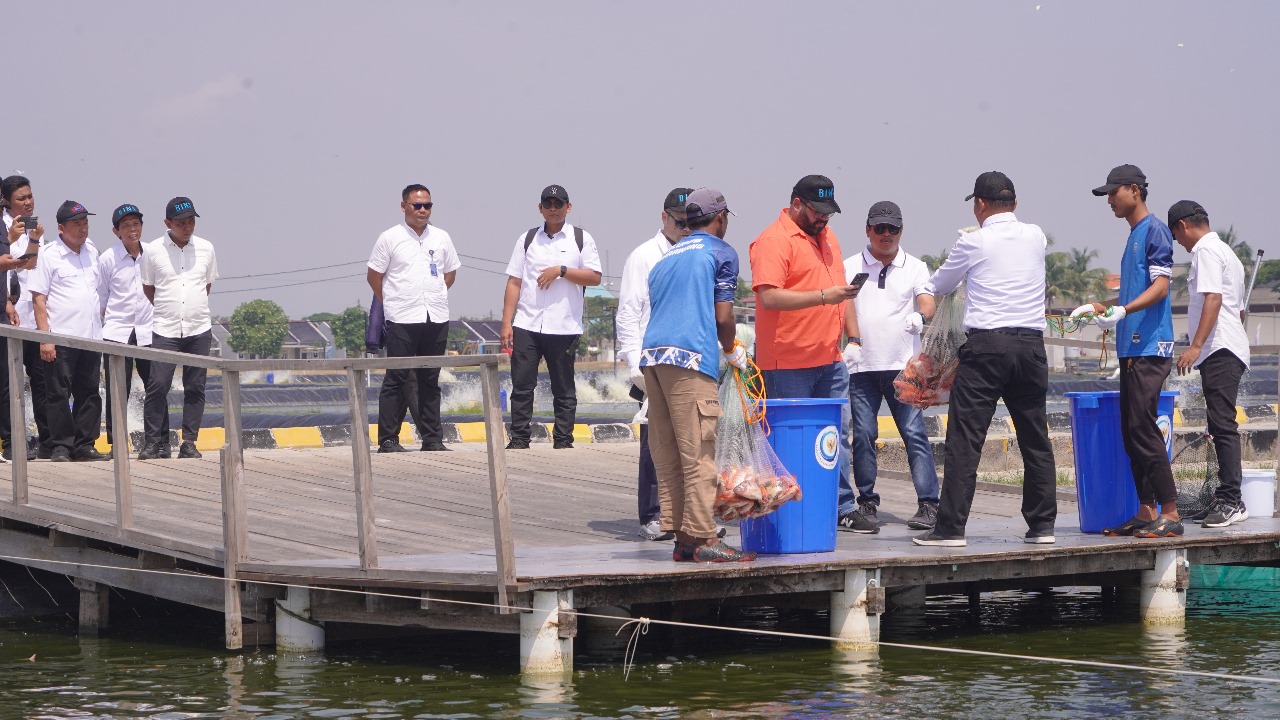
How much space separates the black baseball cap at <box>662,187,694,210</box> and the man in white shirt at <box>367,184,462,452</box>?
11.7ft

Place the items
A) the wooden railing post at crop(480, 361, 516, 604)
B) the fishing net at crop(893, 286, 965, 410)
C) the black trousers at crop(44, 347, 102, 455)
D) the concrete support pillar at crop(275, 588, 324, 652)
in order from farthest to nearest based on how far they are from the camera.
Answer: the black trousers at crop(44, 347, 102, 455), the fishing net at crop(893, 286, 965, 410), the concrete support pillar at crop(275, 588, 324, 652), the wooden railing post at crop(480, 361, 516, 604)

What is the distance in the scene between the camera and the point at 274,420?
2892 cm

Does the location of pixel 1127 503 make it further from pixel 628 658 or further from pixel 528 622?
pixel 528 622

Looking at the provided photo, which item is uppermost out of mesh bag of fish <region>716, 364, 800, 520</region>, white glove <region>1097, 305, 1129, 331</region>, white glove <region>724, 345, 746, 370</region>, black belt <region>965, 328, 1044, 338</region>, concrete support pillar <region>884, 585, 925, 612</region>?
Answer: white glove <region>1097, 305, 1129, 331</region>

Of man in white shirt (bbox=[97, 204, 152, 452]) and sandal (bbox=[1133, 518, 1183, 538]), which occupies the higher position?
man in white shirt (bbox=[97, 204, 152, 452])

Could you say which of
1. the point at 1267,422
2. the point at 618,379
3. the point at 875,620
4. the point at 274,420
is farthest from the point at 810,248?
the point at 618,379

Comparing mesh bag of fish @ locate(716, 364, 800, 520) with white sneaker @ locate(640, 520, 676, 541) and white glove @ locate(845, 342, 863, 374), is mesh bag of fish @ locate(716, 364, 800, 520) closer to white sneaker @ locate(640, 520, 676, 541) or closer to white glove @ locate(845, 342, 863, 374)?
white sneaker @ locate(640, 520, 676, 541)

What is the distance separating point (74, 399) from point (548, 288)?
3.28 metres

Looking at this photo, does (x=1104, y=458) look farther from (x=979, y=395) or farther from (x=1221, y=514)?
(x=979, y=395)

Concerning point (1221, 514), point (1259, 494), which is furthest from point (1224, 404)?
point (1259, 494)

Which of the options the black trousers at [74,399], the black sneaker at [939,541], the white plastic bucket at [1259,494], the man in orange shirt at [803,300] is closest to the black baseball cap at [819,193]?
the man in orange shirt at [803,300]

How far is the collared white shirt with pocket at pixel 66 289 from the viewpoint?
10.2 m

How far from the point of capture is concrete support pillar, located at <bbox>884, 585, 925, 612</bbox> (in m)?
8.49

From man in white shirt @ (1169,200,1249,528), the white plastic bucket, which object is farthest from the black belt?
the white plastic bucket
